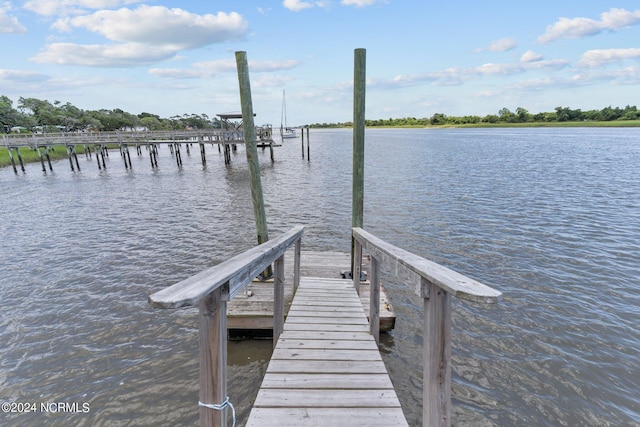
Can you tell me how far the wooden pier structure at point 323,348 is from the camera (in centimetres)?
193

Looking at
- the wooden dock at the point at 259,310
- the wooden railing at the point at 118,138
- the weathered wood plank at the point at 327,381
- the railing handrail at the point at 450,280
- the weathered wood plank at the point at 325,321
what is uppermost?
the wooden railing at the point at 118,138

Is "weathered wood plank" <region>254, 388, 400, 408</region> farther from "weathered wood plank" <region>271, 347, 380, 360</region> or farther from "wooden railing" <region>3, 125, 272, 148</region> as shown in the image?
Answer: "wooden railing" <region>3, 125, 272, 148</region>

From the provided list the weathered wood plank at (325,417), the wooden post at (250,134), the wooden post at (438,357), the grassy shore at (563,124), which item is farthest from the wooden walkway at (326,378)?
the grassy shore at (563,124)

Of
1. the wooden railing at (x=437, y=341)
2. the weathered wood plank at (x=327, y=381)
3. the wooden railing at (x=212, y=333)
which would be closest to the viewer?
the wooden railing at (x=212, y=333)

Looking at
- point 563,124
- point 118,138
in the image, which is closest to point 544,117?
point 563,124

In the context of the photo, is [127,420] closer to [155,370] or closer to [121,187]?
[155,370]

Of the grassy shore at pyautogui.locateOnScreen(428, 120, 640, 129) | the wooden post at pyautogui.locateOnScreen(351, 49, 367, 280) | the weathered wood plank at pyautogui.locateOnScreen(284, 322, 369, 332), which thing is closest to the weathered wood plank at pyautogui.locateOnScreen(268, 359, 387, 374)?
the weathered wood plank at pyautogui.locateOnScreen(284, 322, 369, 332)

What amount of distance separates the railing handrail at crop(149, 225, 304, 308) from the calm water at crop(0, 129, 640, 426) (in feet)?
8.81

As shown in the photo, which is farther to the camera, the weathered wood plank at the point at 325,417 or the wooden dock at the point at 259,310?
the wooden dock at the point at 259,310

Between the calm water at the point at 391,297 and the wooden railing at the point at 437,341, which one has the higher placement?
the wooden railing at the point at 437,341

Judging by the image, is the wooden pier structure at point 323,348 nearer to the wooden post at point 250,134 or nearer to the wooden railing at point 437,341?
the wooden railing at point 437,341

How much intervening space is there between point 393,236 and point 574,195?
11.7 m

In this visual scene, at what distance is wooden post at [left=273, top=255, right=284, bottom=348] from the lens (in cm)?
378

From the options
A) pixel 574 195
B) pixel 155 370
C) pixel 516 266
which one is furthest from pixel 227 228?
pixel 574 195
